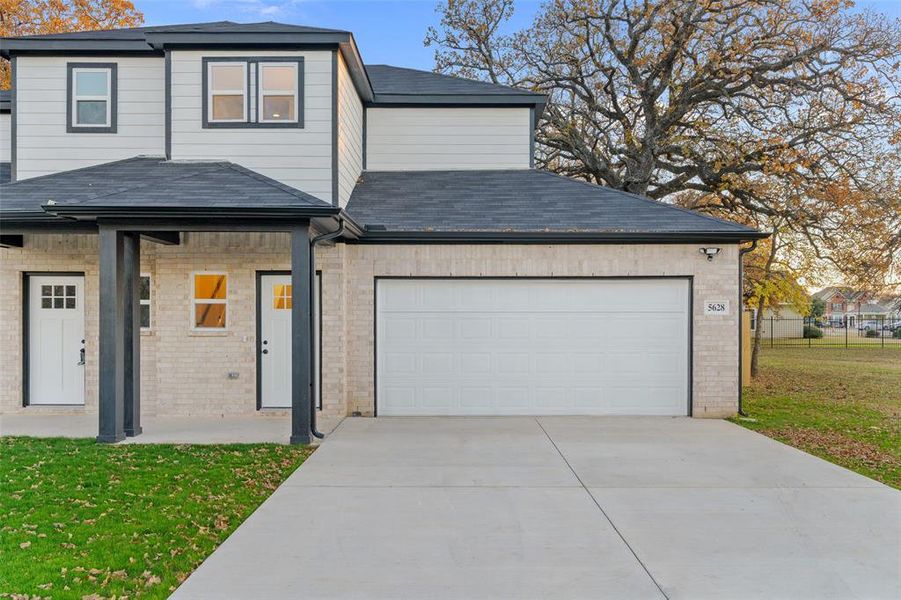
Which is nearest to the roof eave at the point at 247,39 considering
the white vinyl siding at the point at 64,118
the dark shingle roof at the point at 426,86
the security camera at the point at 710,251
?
the white vinyl siding at the point at 64,118

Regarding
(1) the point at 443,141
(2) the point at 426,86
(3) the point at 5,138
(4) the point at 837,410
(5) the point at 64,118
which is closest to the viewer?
(5) the point at 64,118

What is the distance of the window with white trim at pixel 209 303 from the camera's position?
1008 centimetres

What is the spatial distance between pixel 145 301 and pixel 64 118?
3567 millimetres

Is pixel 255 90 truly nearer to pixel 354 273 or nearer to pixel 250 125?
pixel 250 125

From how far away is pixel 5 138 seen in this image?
12.0 metres

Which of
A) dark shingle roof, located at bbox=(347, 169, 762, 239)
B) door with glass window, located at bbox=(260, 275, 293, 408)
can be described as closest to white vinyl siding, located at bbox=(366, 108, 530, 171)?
dark shingle roof, located at bbox=(347, 169, 762, 239)

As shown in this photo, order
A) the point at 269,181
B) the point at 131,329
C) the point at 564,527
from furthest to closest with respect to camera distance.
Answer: the point at 269,181 → the point at 131,329 → the point at 564,527

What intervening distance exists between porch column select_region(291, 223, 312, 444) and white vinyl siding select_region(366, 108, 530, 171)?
4.88m

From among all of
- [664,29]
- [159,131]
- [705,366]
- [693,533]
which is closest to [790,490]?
[693,533]

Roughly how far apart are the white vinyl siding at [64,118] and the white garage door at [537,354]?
494 cm

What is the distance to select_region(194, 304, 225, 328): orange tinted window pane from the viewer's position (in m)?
10.1

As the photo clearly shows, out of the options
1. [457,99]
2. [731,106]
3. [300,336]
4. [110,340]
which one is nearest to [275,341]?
[300,336]

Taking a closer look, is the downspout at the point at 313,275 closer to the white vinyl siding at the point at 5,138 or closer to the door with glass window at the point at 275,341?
the door with glass window at the point at 275,341

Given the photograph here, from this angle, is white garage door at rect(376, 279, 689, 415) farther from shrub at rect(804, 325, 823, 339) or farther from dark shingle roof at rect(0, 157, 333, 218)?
shrub at rect(804, 325, 823, 339)
